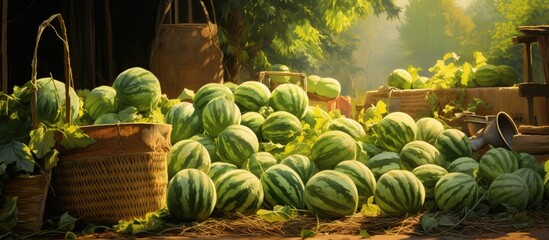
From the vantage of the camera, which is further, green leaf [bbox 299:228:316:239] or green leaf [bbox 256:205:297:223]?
green leaf [bbox 256:205:297:223]

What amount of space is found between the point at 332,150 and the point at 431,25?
80.0 meters

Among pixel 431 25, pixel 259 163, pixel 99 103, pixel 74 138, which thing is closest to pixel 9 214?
pixel 74 138

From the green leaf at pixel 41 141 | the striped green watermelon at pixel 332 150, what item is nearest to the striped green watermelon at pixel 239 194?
the striped green watermelon at pixel 332 150

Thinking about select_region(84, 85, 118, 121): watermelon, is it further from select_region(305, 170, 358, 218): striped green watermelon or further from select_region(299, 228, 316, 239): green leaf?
select_region(299, 228, 316, 239): green leaf

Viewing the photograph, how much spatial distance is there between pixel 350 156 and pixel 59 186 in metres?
2.16

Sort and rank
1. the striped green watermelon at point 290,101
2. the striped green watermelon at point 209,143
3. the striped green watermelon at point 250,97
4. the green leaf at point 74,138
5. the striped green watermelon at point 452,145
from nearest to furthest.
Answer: the green leaf at point 74,138
the striped green watermelon at point 209,143
the striped green watermelon at point 452,145
the striped green watermelon at point 290,101
the striped green watermelon at point 250,97

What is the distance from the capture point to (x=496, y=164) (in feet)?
19.0

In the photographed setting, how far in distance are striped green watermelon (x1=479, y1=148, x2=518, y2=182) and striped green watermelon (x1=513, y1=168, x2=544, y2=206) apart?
0.15m

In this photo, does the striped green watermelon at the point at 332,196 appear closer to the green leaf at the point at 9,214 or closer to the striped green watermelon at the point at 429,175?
the striped green watermelon at the point at 429,175

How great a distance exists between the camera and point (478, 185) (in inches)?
230

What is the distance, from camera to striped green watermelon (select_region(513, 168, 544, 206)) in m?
Answer: 5.54

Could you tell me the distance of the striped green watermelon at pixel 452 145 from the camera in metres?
6.29

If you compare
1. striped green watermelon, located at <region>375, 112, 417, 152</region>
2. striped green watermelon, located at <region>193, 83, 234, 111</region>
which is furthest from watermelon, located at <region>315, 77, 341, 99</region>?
striped green watermelon, located at <region>375, 112, 417, 152</region>

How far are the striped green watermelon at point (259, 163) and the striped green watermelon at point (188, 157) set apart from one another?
13.1 inches
